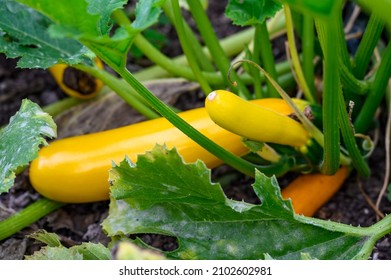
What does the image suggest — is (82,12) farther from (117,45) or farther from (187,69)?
(187,69)

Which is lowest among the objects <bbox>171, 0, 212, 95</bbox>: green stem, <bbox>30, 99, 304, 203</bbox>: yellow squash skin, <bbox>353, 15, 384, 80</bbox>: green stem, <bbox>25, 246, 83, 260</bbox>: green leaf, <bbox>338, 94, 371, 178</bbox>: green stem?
<bbox>25, 246, 83, 260</bbox>: green leaf

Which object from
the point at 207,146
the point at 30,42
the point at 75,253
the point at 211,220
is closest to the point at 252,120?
the point at 207,146

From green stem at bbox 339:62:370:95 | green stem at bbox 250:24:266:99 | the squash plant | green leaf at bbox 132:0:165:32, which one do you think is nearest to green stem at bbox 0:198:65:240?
the squash plant

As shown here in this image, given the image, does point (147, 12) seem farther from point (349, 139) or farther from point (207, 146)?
point (349, 139)

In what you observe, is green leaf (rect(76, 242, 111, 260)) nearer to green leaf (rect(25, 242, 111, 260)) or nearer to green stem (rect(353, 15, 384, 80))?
green leaf (rect(25, 242, 111, 260))

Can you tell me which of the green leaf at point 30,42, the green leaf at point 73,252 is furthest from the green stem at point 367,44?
the green leaf at point 73,252

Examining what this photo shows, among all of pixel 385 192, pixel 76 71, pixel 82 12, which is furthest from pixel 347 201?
pixel 82 12
